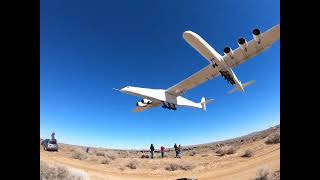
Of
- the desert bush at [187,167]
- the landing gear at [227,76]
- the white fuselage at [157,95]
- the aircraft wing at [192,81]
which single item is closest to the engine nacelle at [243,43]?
the landing gear at [227,76]

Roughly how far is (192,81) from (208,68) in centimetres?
238

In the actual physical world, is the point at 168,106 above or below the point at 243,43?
below

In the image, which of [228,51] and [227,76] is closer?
[228,51]

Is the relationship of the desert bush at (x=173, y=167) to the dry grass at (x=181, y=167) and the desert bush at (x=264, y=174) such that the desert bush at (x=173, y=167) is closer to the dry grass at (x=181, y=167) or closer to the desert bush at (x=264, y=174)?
the dry grass at (x=181, y=167)

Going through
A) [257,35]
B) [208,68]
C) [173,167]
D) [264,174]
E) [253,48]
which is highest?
[257,35]

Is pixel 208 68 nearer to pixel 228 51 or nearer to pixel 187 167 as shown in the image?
pixel 228 51

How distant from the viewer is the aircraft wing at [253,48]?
81.9ft

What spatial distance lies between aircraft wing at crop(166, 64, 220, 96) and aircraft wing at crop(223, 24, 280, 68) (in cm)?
500

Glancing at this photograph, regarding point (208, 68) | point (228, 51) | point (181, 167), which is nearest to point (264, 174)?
point (181, 167)

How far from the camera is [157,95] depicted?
101 feet
